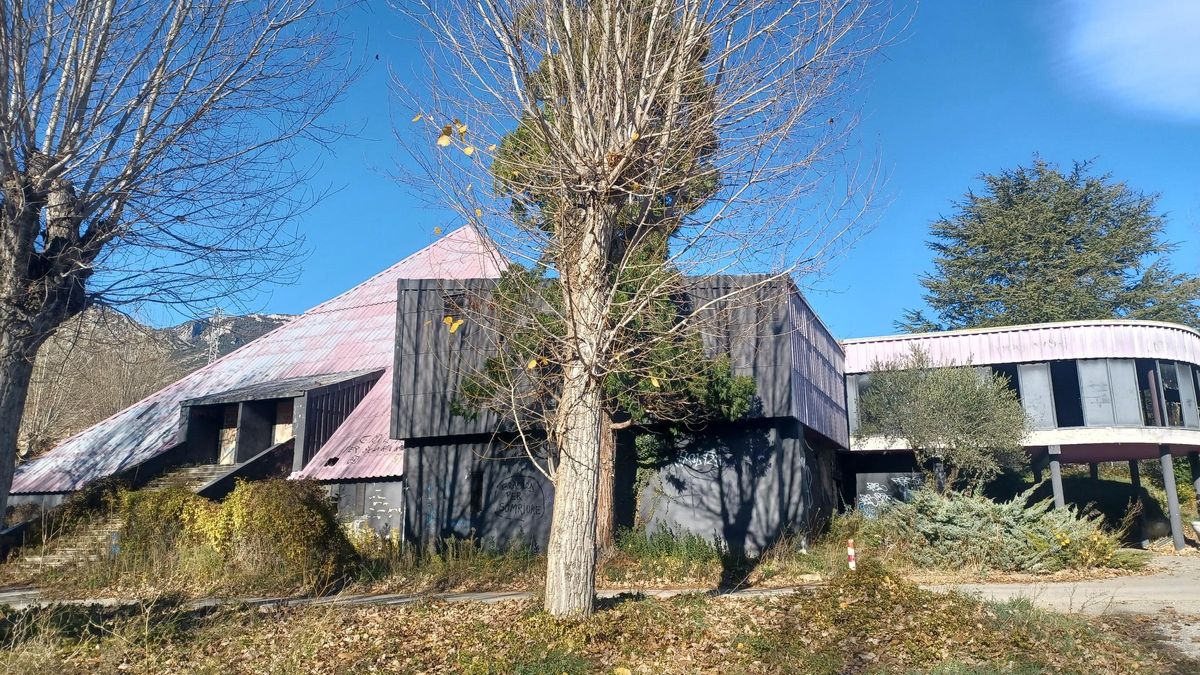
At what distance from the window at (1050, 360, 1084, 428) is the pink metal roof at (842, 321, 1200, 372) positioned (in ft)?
4.02

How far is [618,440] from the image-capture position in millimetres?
18094

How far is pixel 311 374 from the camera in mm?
25750

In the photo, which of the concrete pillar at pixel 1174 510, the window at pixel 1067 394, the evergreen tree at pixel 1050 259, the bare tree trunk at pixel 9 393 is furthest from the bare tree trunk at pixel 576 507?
the evergreen tree at pixel 1050 259

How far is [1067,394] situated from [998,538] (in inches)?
548

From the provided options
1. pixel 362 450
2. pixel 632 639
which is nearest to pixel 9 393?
pixel 632 639

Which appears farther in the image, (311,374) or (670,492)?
(311,374)

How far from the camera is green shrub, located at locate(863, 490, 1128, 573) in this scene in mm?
15695

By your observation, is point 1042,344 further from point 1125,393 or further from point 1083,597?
point 1083,597

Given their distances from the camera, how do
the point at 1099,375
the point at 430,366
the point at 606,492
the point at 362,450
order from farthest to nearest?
the point at 1099,375
the point at 362,450
the point at 430,366
the point at 606,492

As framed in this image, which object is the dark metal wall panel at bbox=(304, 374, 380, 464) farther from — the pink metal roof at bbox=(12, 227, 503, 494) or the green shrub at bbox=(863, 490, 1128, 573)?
the green shrub at bbox=(863, 490, 1128, 573)

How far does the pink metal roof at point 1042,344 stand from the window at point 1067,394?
1224 millimetres

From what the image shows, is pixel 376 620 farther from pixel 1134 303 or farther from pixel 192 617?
pixel 1134 303

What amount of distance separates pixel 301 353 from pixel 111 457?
6100 mm

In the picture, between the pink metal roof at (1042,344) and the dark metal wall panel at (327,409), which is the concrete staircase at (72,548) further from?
the pink metal roof at (1042,344)
